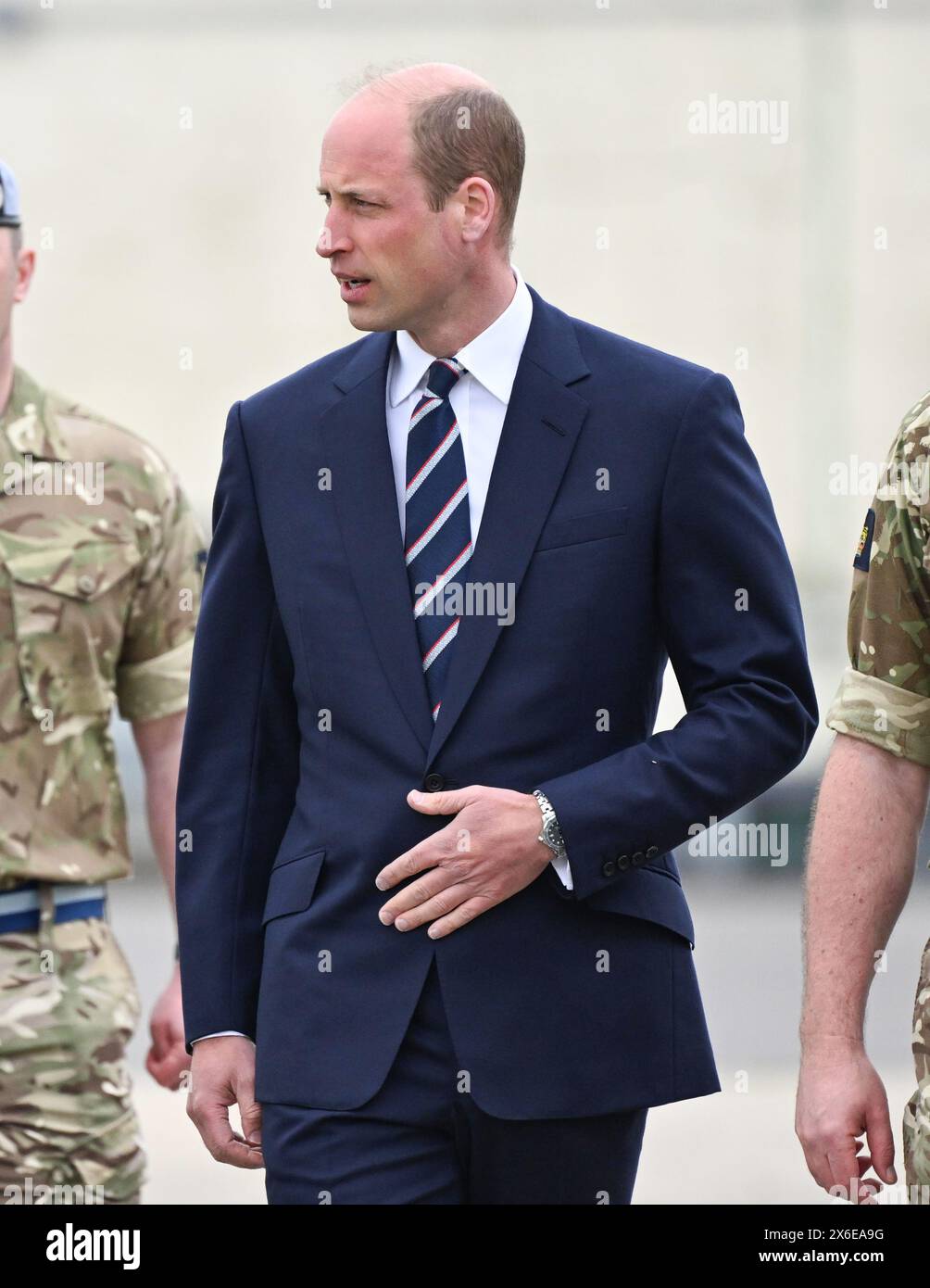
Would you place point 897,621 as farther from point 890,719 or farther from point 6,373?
point 6,373

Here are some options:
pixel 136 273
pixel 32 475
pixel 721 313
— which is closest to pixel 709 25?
pixel 721 313

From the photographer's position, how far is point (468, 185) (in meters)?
2.79

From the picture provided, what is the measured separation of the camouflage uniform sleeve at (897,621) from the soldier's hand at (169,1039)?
1661mm

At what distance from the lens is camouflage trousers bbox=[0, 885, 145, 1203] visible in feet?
12.4

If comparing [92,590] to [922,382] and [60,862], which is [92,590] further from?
[922,382]

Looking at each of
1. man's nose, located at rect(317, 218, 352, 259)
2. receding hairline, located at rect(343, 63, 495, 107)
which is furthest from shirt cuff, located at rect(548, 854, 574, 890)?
receding hairline, located at rect(343, 63, 495, 107)

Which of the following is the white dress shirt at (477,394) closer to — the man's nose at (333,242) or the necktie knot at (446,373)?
the necktie knot at (446,373)

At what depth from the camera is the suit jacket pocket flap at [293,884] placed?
2754 millimetres

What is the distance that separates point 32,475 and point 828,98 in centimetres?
1053

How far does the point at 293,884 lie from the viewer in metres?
2.79

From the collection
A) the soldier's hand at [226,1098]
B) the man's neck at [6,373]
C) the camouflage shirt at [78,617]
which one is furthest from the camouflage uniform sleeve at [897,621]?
the man's neck at [6,373]

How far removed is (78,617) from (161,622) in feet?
0.54

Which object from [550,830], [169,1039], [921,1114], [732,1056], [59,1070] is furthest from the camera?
[732,1056]

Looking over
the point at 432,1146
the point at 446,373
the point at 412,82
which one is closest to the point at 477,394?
the point at 446,373
